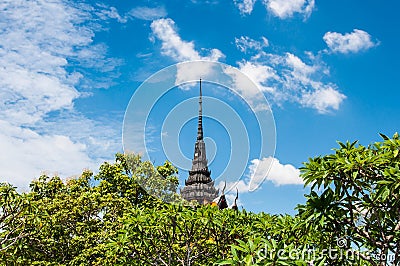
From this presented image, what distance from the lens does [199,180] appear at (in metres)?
25.6

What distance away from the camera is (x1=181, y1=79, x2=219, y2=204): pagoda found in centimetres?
2489

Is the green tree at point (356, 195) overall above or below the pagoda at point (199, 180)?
below

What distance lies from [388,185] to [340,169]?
48cm

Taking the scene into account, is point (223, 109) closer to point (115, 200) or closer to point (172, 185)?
point (115, 200)

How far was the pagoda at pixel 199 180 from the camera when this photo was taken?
24891 mm

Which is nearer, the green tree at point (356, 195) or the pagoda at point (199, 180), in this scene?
the green tree at point (356, 195)

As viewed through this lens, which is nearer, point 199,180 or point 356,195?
point 356,195

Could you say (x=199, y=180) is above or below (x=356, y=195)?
above

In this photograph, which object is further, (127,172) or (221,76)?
(127,172)

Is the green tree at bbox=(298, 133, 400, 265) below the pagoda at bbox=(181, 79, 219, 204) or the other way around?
below

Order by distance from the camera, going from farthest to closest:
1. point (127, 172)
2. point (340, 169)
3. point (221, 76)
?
point (127, 172) → point (221, 76) → point (340, 169)

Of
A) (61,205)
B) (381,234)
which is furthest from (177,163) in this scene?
(381,234)

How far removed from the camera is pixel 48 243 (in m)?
13.0

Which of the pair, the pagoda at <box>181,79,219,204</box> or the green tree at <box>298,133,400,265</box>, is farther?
the pagoda at <box>181,79,219,204</box>
